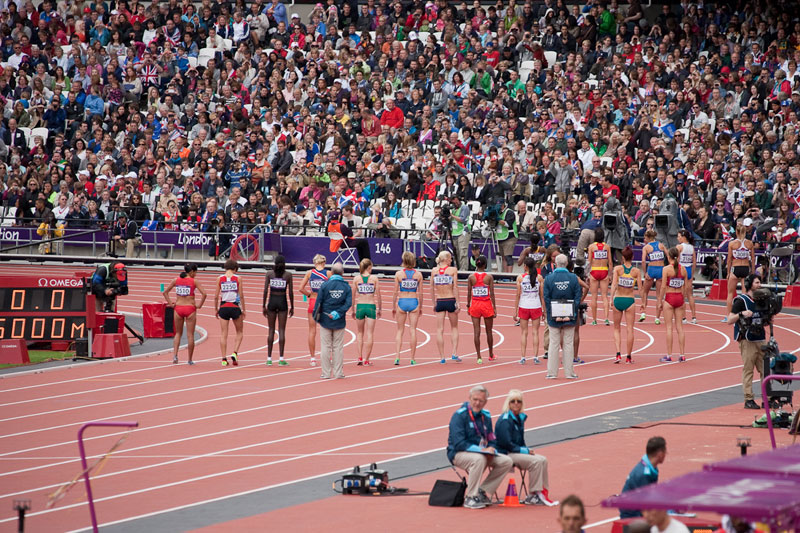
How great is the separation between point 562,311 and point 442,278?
2.57 m

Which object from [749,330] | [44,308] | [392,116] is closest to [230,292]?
[44,308]

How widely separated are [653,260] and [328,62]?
17511 mm

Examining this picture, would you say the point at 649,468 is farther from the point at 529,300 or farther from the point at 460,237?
the point at 460,237

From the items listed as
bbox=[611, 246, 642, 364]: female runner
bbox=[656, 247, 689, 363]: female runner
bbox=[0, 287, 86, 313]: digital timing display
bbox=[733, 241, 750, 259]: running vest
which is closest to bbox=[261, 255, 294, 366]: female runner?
bbox=[0, 287, 86, 313]: digital timing display

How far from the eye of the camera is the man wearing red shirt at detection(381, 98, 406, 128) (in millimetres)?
35062

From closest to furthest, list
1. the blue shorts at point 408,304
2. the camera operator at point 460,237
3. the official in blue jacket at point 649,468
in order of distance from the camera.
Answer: the official in blue jacket at point 649,468 → the blue shorts at point 408,304 → the camera operator at point 460,237

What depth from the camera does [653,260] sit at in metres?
22.8

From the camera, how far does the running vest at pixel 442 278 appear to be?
65.5 feet

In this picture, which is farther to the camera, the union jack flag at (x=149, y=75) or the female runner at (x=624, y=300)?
the union jack flag at (x=149, y=75)

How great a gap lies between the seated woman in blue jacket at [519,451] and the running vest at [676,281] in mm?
8779

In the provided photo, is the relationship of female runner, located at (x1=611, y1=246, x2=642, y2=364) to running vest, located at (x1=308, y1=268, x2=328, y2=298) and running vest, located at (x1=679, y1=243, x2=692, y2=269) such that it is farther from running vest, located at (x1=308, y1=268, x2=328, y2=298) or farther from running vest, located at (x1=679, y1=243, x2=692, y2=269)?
running vest, located at (x1=308, y1=268, x2=328, y2=298)

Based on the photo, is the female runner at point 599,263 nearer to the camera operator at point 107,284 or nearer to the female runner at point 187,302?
the female runner at point 187,302

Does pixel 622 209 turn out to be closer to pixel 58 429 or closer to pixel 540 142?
pixel 540 142

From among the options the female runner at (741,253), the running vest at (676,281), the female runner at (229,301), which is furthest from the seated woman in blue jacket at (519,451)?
the female runner at (741,253)
